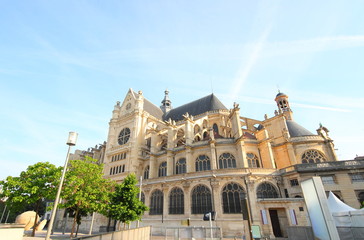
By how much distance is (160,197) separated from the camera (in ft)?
91.0

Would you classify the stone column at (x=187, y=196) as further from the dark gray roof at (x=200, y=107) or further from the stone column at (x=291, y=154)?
the dark gray roof at (x=200, y=107)

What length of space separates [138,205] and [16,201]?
11631 millimetres

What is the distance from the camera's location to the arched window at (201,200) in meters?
23.7

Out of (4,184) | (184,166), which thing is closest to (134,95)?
(184,166)

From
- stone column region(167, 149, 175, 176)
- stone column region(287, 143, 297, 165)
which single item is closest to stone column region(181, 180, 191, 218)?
stone column region(167, 149, 175, 176)

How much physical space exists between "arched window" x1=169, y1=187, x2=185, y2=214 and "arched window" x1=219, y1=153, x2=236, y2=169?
7.03m

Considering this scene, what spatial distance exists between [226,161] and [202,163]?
3560 millimetres

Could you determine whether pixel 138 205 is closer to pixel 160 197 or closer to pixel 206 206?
pixel 160 197

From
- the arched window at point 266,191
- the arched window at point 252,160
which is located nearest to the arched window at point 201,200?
the arched window at point 266,191

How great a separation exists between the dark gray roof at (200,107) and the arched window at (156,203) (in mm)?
20294

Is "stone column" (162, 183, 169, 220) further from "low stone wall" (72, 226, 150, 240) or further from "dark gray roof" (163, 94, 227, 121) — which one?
"dark gray roof" (163, 94, 227, 121)

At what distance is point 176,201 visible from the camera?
2602cm

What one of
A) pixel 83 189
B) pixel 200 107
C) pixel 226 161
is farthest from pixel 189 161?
pixel 200 107

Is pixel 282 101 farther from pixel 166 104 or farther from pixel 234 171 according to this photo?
pixel 166 104
